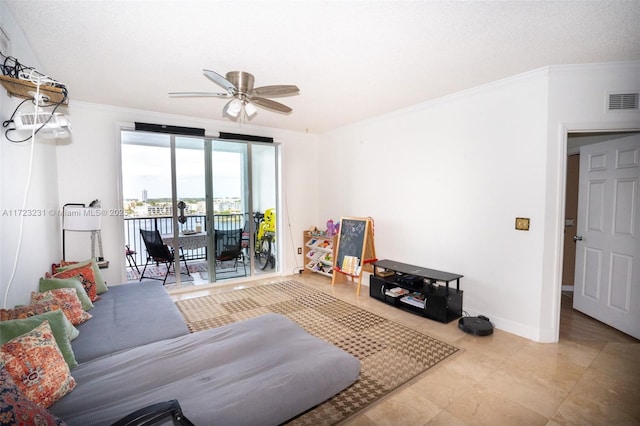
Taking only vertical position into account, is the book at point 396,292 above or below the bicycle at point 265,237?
below

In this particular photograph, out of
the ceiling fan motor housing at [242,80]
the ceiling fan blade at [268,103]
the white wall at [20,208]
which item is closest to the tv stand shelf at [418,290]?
the ceiling fan blade at [268,103]

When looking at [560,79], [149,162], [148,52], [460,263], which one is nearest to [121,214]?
[149,162]

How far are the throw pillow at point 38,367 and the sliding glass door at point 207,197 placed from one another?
9.55 ft

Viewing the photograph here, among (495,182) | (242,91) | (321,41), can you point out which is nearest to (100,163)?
(242,91)

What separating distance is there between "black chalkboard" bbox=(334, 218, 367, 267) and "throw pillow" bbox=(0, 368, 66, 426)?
3527 millimetres

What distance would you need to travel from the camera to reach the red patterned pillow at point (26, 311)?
168 cm

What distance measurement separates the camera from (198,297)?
4.04 meters

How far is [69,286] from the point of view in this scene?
2498 millimetres

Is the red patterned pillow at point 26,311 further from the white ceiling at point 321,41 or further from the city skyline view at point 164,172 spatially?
the city skyline view at point 164,172

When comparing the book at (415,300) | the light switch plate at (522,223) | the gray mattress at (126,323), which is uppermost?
the light switch plate at (522,223)

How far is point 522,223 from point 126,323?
3.65 metres

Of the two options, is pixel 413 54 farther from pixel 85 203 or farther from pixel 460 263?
pixel 85 203

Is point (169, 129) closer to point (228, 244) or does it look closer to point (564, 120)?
point (228, 244)

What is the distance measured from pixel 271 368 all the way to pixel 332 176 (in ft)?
12.7
